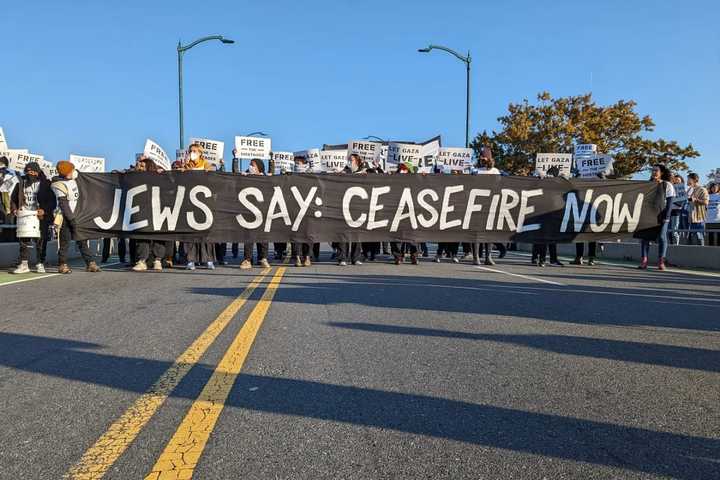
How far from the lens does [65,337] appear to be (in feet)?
15.9

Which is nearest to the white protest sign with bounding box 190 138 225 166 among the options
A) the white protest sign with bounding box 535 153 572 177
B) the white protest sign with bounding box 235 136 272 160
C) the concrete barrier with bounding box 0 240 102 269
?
the white protest sign with bounding box 235 136 272 160

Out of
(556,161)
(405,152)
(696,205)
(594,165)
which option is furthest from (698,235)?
(405,152)

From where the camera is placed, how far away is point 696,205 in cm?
1445

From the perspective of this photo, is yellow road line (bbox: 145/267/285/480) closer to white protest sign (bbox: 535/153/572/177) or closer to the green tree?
white protest sign (bbox: 535/153/572/177)

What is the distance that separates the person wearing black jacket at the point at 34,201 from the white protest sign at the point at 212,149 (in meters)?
7.59

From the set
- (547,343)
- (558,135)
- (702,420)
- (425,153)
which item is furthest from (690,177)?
(558,135)

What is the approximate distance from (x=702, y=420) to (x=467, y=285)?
536cm

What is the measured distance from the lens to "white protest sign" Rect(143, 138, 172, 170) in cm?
1502

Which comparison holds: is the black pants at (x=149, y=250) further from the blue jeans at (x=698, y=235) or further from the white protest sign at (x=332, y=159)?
the blue jeans at (x=698, y=235)

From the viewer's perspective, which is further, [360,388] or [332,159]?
[332,159]

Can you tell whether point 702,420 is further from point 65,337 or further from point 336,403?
point 65,337

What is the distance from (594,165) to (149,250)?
1473cm

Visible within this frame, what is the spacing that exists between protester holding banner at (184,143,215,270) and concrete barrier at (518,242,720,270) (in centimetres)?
1037

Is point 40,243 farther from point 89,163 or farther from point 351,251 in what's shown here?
point 89,163
